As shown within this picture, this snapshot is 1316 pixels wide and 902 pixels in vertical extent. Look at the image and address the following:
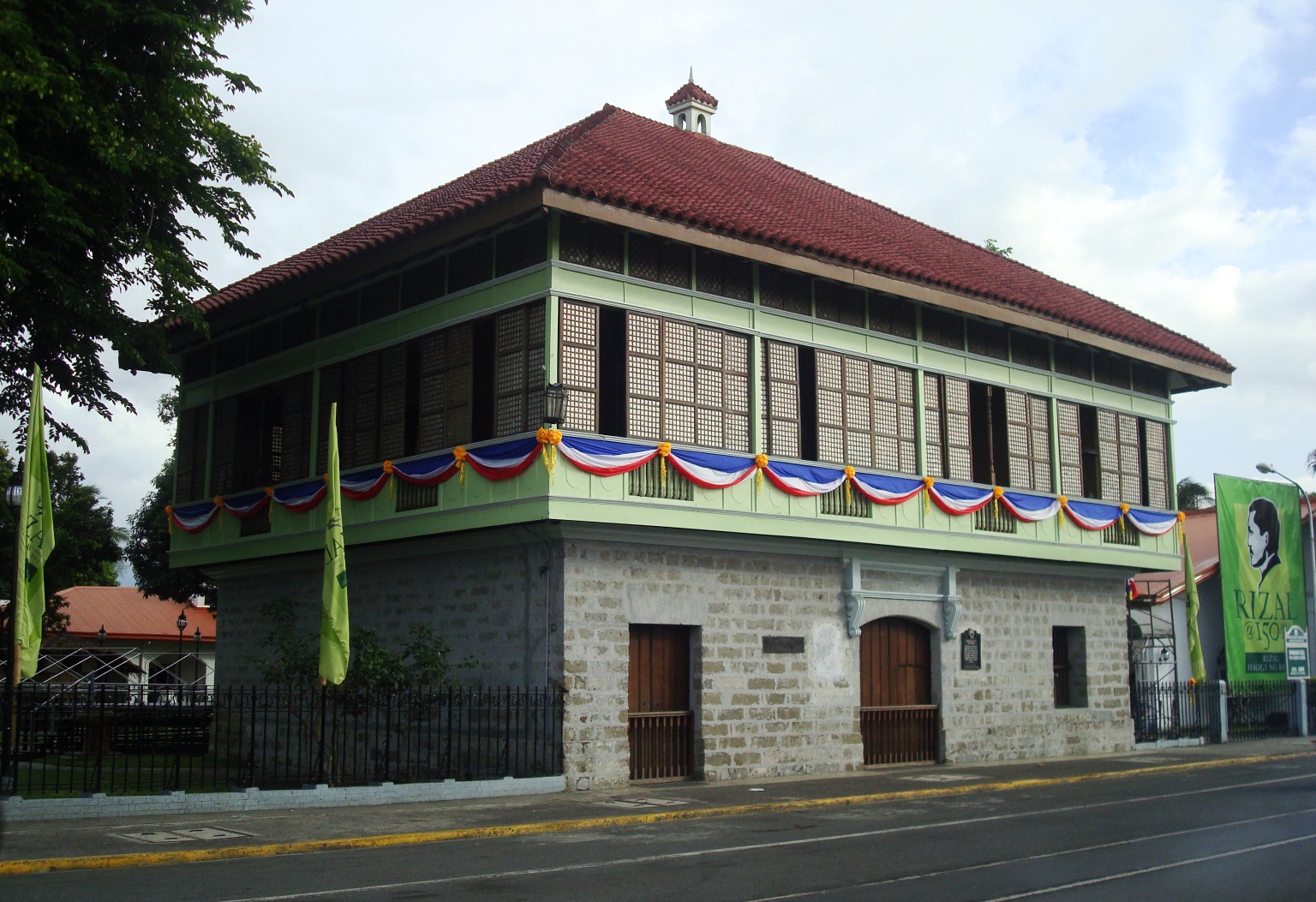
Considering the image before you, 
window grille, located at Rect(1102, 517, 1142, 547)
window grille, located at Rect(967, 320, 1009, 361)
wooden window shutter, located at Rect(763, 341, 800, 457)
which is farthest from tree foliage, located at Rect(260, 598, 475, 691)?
window grille, located at Rect(1102, 517, 1142, 547)

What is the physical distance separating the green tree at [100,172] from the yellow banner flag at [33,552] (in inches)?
116

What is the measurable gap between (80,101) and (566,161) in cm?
652

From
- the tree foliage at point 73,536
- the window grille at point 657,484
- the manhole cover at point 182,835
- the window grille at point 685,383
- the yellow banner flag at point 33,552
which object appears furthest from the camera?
the tree foliage at point 73,536

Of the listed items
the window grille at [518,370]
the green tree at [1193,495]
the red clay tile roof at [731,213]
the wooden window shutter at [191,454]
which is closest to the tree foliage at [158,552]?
the wooden window shutter at [191,454]

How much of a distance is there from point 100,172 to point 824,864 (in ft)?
46.3

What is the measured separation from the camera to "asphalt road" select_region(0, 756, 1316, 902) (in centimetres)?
982

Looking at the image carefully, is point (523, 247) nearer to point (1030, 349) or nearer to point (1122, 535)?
point (1030, 349)

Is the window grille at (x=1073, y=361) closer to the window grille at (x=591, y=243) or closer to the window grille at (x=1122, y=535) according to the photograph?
the window grille at (x=1122, y=535)

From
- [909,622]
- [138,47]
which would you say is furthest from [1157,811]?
[138,47]

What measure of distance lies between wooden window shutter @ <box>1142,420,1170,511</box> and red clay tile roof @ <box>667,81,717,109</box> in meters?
11.7

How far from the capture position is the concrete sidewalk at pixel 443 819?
1209cm

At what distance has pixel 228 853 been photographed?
12156 millimetres

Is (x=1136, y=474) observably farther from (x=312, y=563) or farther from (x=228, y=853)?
(x=228, y=853)

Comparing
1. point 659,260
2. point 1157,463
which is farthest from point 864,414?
point 1157,463
